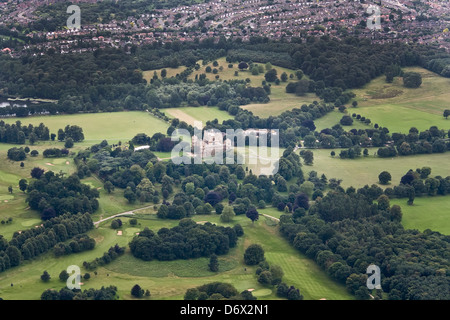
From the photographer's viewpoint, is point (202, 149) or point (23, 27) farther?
point (23, 27)

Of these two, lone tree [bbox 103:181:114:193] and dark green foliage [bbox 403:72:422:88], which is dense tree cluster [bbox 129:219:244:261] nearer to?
lone tree [bbox 103:181:114:193]

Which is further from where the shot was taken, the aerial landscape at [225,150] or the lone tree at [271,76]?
the lone tree at [271,76]

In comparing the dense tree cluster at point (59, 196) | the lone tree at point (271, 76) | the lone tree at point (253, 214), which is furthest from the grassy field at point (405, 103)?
the dense tree cluster at point (59, 196)

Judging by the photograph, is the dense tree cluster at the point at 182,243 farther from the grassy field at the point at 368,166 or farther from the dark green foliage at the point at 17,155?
the dark green foliage at the point at 17,155

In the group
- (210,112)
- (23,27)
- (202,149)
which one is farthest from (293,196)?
(23,27)

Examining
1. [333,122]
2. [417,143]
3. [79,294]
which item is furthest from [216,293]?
[333,122]

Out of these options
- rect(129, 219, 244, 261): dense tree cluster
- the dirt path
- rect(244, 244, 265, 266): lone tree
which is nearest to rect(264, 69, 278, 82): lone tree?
the dirt path

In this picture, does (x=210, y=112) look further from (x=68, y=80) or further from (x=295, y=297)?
(x=295, y=297)
